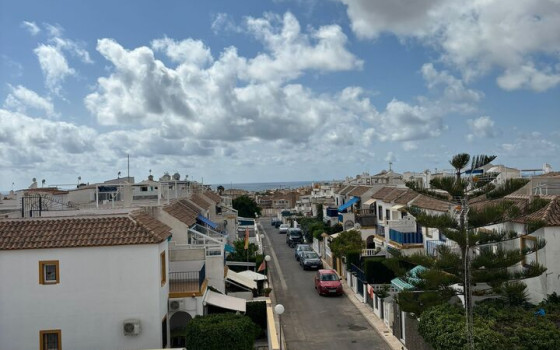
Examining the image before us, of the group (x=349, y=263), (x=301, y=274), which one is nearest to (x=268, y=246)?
(x=301, y=274)

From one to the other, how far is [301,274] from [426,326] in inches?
829

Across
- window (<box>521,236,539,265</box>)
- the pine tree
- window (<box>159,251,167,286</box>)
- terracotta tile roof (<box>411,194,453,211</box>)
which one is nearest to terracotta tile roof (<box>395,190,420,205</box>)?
terracotta tile roof (<box>411,194,453,211</box>)

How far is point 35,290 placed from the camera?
14820mm

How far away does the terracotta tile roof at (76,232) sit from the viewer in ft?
48.9

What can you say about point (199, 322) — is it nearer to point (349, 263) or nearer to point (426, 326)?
point (426, 326)

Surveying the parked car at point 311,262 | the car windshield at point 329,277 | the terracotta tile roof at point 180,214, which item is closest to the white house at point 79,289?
the terracotta tile roof at point 180,214

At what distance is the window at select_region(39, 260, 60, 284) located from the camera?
583 inches

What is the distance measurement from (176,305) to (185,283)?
5.14ft

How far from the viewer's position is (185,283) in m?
18.7

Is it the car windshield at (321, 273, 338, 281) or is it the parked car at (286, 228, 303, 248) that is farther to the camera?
the parked car at (286, 228, 303, 248)

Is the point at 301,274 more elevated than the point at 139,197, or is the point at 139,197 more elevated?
the point at 139,197

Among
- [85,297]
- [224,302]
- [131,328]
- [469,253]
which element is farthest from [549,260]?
[85,297]

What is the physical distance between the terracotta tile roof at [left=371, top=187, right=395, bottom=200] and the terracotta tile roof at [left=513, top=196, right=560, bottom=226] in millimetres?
18970

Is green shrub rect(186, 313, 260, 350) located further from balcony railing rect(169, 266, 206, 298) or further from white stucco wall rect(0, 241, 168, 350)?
balcony railing rect(169, 266, 206, 298)
